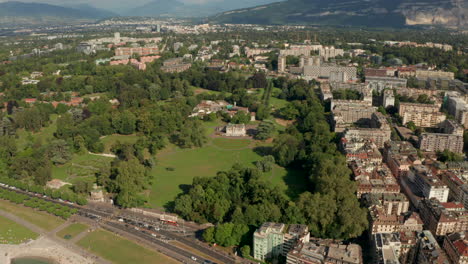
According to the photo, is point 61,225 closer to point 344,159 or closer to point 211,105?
point 344,159

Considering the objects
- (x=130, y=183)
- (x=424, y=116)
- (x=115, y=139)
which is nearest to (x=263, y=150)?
(x=130, y=183)

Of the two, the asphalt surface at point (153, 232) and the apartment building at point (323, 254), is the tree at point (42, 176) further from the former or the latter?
the apartment building at point (323, 254)

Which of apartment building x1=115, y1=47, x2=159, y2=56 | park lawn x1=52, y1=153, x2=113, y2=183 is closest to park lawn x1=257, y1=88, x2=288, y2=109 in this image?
park lawn x1=52, y1=153, x2=113, y2=183

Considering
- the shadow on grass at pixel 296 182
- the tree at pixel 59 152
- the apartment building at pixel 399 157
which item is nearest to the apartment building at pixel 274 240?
the shadow on grass at pixel 296 182

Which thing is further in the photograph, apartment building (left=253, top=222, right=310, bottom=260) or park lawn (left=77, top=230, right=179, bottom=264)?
park lawn (left=77, top=230, right=179, bottom=264)

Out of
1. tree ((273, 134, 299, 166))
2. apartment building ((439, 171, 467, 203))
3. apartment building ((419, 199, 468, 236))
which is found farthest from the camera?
tree ((273, 134, 299, 166))

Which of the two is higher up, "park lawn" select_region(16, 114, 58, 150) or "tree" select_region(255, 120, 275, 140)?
"tree" select_region(255, 120, 275, 140)

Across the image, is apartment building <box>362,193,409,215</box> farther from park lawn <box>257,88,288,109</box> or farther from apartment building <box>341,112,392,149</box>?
park lawn <box>257,88,288,109</box>
